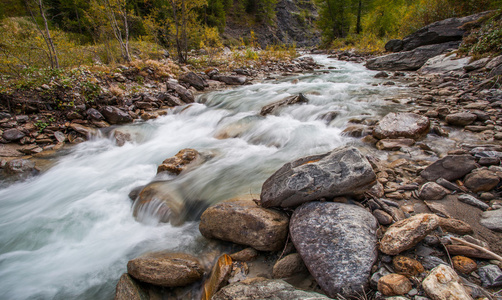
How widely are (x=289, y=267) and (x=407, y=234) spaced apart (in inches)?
44.8

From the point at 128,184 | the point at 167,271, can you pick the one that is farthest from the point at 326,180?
the point at 128,184

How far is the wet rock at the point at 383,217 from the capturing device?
2271 millimetres

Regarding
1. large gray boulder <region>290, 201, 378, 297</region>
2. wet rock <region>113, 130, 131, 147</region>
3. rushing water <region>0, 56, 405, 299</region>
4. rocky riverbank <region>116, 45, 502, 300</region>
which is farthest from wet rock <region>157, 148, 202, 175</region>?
large gray boulder <region>290, 201, 378, 297</region>

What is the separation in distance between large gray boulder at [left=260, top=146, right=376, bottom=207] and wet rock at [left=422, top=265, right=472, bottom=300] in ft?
3.34

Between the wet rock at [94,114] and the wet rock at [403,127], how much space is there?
8855 millimetres

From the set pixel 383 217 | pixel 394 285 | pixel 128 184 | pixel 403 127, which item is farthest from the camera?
pixel 128 184

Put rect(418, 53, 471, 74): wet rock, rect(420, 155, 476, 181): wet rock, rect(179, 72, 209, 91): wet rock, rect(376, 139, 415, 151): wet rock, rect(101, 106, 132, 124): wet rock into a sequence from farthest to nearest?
rect(179, 72, 209, 91): wet rock, rect(418, 53, 471, 74): wet rock, rect(101, 106, 132, 124): wet rock, rect(376, 139, 415, 151): wet rock, rect(420, 155, 476, 181): wet rock

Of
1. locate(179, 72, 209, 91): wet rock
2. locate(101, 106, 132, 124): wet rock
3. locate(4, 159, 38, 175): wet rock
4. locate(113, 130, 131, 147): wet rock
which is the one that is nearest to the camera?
locate(4, 159, 38, 175): wet rock

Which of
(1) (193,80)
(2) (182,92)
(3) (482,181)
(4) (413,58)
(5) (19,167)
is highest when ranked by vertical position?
(4) (413,58)

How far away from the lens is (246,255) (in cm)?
253

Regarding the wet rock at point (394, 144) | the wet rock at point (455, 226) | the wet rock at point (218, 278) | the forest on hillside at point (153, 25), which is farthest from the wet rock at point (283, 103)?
the forest on hillside at point (153, 25)

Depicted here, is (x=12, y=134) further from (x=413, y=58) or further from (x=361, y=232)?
(x=413, y=58)

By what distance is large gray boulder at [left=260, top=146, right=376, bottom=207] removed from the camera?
2416mm

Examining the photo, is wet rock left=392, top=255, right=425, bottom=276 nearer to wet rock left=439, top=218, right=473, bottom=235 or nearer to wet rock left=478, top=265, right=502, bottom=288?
wet rock left=478, top=265, right=502, bottom=288
